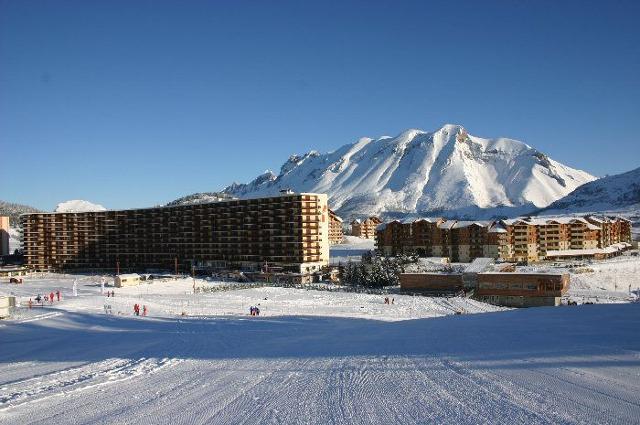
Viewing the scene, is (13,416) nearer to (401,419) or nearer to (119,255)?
(401,419)

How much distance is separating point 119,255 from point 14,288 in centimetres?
2672

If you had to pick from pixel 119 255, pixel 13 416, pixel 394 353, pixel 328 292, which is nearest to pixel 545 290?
pixel 328 292

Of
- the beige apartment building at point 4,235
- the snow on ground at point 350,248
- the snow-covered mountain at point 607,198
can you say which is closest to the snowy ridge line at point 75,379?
the snow on ground at point 350,248

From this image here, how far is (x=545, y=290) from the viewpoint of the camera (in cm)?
4744

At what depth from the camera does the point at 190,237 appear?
82750 millimetres

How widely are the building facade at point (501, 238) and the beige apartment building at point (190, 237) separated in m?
16.4

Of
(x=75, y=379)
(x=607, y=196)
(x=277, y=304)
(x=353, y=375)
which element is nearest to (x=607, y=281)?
(x=277, y=304)

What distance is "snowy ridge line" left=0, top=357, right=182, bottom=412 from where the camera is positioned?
12.7 meters

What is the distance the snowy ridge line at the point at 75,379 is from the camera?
501 inches

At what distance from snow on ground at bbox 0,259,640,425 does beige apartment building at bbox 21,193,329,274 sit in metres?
45.5

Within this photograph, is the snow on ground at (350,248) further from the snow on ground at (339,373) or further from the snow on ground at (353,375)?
the snow on ground at (353,375)

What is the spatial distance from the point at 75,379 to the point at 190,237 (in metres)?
69.4

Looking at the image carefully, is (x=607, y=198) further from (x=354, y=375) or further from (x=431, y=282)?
(x=354, y=375)

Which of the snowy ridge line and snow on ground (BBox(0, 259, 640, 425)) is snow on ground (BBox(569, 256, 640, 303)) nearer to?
snow on ground (BBox(0, 259, 640, 425))
